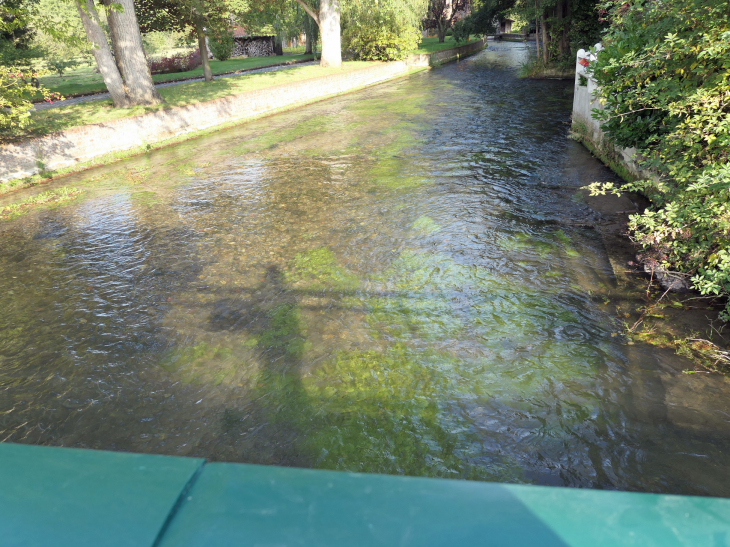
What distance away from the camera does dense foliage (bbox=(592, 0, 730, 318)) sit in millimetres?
4449

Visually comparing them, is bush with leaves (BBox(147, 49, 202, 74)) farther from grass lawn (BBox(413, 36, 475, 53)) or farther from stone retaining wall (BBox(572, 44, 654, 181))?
stone retaining wall (BBox(572, 44, 654, 181))

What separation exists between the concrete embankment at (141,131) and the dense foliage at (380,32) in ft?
36.2

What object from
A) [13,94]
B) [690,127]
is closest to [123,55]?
[13,94]

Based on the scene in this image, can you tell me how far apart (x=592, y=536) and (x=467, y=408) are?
2.84 m

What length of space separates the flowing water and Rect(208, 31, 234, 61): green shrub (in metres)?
14.8

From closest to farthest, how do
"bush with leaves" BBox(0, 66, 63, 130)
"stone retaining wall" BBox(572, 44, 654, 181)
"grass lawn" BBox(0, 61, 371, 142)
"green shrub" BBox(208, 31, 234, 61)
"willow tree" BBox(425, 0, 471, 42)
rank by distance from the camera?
"stone retaining wall" BBox(572, 44, 654, 181) < "bush with leaves" BBox(0, 66, 63, 130) < "grass lawn" BBox(0, 61, 371, 142) < "green shrub" BBox(208, 31, 234, 61) < "willow tree" BBox(425, 0, 471, 42)

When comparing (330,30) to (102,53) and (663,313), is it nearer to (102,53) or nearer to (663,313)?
(102,53)

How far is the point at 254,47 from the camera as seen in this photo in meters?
45.9

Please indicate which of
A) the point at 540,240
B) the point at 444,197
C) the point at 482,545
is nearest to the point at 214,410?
the point at 482,545

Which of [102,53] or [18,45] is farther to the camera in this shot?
[18,45]

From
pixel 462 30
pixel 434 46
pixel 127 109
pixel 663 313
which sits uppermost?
pixel 462 30

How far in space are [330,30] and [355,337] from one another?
27128 millimetres

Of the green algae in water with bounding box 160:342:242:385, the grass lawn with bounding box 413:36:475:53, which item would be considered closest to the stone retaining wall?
the green algae in water with bounding box 160:342:242:385

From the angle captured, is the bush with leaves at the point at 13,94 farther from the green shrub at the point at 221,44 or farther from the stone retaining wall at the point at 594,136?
the green shrub at the point at 221,44
